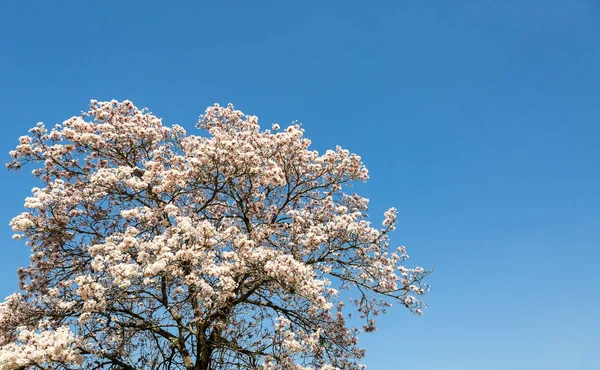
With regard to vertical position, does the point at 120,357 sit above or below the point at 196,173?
below

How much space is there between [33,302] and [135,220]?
3481 mm

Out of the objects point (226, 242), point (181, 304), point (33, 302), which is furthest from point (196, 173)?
point (33, 302)

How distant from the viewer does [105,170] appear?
14.3 meters

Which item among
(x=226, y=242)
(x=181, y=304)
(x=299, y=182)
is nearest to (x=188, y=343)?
(x=181, y=304)

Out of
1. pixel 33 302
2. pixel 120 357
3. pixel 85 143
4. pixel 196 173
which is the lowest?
pixel 120 357

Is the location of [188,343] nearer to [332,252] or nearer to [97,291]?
[97,291]

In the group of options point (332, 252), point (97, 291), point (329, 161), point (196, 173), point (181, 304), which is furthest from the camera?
point (329, 161)

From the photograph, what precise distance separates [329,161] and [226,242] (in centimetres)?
501

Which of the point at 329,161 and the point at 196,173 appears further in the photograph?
the point at 329,161

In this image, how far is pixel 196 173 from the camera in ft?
47.3

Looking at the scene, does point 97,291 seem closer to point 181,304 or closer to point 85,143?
point 181,304

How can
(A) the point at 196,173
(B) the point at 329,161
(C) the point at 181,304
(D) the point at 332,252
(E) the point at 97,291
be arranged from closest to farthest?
(E) the point at 97,291, (C) the point at 181,304, (A) the point at 196,173, (D) the point at 332,252, (B) the point at 329,161

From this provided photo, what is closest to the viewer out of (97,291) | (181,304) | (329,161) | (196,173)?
(97,291)

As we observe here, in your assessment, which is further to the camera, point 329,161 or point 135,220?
point 329,161
